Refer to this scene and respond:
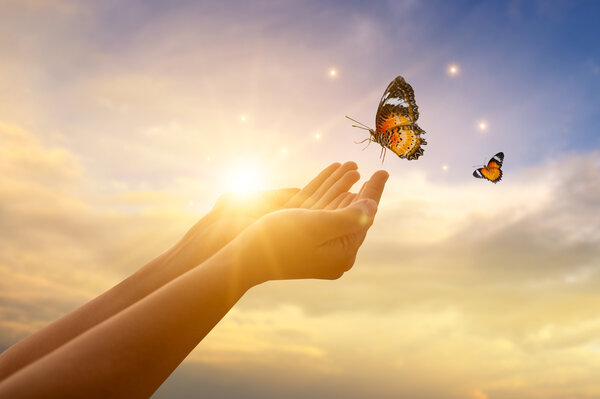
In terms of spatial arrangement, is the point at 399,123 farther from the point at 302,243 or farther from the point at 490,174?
the point at 490,174

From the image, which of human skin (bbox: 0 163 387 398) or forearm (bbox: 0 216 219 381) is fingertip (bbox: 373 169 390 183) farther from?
forearm (bbox: 0 216 219 381)

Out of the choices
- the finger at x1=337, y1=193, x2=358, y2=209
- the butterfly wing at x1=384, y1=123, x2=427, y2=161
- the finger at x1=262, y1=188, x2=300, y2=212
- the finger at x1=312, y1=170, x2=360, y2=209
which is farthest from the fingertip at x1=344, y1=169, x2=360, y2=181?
the butterfly wing at x1=384, y1=123, x2=427, y2=161

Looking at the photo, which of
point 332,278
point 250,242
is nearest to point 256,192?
point 332,278

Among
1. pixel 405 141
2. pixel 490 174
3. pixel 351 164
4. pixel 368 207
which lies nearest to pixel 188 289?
pixel 368 207

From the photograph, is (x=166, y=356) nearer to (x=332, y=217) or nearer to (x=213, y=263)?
(x=213, y=263)

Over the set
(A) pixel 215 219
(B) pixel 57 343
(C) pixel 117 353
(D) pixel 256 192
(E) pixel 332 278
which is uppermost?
(D) pixel 256 192

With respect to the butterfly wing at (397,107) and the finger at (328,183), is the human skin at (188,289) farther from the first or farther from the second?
the butterfly wing at (397,107)
